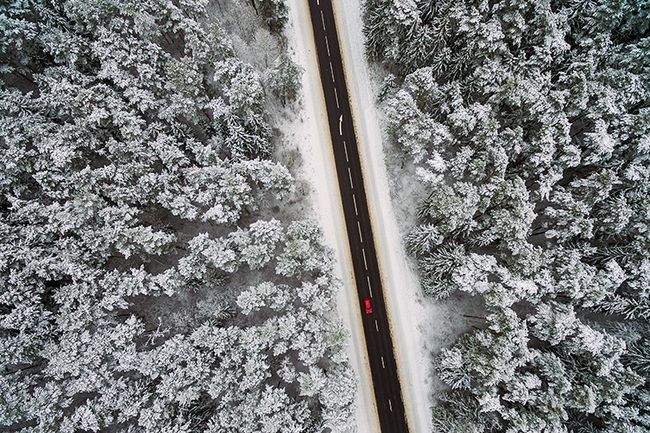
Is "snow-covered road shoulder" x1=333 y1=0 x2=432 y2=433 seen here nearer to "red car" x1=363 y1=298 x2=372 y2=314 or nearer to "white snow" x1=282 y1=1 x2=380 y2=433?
"red car" x1=363 y1=298 x2=372 y2=314

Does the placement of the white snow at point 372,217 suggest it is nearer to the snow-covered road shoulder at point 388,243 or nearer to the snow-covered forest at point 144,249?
the snow-covered road shoulder at point 388,243

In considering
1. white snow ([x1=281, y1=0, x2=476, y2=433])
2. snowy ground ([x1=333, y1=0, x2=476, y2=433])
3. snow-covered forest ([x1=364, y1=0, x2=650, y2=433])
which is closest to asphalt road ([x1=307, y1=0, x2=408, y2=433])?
white snow ([x1=281, y1=0, x2=476, y2=433])

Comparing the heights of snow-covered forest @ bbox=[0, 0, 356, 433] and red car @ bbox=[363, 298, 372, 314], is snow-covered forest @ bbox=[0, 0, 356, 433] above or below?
above

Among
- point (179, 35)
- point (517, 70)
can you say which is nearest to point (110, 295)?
point (179, 35)

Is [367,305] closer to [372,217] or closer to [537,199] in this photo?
[372,217]

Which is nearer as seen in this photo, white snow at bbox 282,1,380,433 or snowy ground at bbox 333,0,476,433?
snowy ground at bbox 333,0,476,433

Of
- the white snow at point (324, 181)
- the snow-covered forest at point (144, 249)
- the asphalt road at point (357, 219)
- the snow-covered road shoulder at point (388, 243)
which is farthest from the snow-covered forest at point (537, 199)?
the snow-covered forest at point (144, 249)

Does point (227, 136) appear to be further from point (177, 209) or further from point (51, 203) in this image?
point (51, 203)

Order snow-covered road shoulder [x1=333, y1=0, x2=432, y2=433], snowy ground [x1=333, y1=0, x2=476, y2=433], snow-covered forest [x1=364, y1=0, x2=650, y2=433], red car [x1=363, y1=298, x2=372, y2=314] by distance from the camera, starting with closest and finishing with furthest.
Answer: snow-covered forest [x1=364, y1=0, x2=650, y2=433] → snow-covered road shoulder [x1=333, y1=0, x2=432, y2=433] → snowy ground [x1=333, y1=0, x2=476, y2=433] → red car [x1=363, y1=298, x2=372, y2=314]
